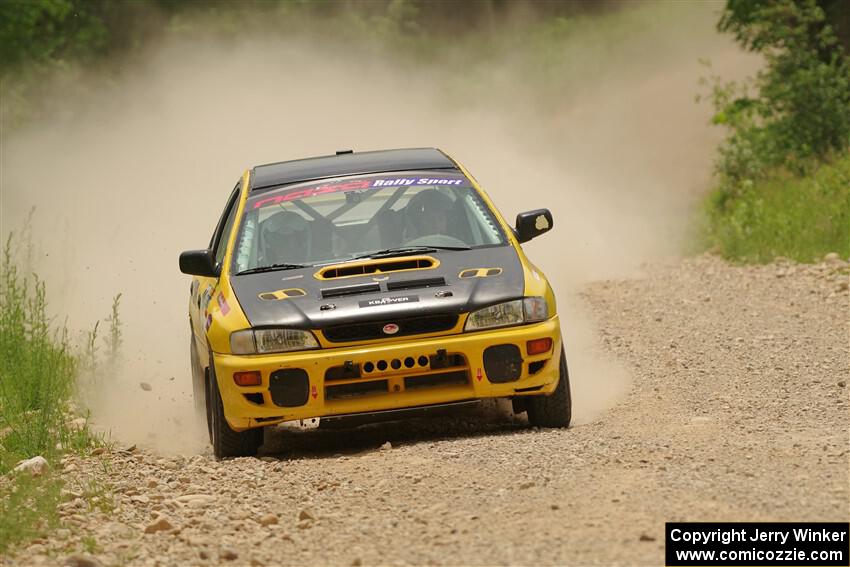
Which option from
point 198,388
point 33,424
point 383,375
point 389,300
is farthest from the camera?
point 198,388

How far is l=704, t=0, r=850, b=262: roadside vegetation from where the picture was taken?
747 inches

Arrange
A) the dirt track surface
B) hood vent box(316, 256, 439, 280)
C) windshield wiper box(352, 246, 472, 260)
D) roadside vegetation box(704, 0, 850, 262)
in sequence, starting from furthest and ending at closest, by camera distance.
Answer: roadside vegetation box(704, 0, 850, 262) → windshield wiper box(352, 246, 472, 260) → hood vent box(316, 256, 439, 280) → the dirt track surface

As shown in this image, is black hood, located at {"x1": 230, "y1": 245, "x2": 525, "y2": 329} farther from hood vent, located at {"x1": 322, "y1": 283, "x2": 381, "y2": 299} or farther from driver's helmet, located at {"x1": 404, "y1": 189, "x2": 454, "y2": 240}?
driver's helmet, located at {"x1": 404, "y1": 189, "x2": 454, "y2": 240}

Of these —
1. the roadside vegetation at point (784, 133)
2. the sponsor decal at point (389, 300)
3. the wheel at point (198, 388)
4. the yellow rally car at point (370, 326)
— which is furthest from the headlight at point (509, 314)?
the roadside vegetation at point (784, 133)

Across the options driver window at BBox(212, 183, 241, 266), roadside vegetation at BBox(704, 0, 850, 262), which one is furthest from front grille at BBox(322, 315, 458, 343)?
roadside vegetation at BBox(704, 0, 850, 262)

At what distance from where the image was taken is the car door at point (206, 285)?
1001cm

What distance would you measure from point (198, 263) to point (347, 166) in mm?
1327

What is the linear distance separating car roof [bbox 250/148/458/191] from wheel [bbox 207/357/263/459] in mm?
1826

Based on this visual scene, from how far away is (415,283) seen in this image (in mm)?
9250

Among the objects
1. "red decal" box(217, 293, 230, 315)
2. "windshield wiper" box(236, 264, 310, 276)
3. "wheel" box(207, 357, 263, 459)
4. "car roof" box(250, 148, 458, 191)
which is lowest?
"wheel" box(207, 357, 263, 459)

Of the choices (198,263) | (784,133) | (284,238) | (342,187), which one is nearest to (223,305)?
(198,263)

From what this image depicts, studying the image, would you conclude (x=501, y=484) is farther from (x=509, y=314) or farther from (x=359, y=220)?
(x=359, y=220)

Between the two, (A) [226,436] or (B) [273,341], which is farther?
(A) [226,436]

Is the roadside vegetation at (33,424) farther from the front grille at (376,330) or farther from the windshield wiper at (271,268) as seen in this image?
the front grille at (376,330)
